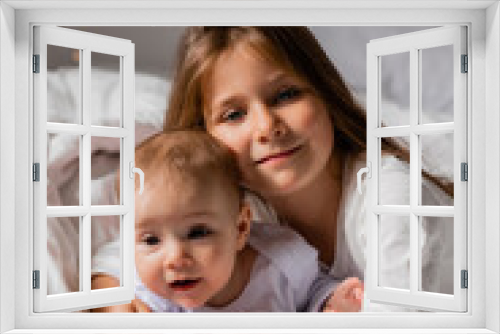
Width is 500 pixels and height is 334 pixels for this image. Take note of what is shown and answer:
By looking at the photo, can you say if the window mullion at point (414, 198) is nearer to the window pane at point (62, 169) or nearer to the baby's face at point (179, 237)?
the baby's face at point (179, 237)

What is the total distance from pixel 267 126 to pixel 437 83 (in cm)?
97

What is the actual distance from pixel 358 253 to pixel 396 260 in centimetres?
25

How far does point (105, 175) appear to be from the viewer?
10.7 ft

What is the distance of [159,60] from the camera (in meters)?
3.39

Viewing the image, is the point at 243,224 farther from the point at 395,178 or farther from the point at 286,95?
the point at 395,178

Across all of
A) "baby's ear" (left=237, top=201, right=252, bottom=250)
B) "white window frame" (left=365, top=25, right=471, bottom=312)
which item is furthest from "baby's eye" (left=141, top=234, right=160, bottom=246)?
"white window frame" (left=365, top=25, right=471, bottom=312)

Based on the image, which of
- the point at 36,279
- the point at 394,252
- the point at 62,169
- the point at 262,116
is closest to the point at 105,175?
the point at 62,169

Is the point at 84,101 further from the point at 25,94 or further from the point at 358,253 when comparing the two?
the point at 358,253

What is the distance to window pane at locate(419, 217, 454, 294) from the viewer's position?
306cm

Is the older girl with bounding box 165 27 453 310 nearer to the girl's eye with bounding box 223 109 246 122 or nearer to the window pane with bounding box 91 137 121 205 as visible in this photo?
the girl's eye with bounding box 223 109 246 122

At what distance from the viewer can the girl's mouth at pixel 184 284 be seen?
3.16 meters

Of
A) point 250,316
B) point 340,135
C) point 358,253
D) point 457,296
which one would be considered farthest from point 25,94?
point 457,296

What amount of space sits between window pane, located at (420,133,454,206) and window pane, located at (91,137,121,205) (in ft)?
5.58

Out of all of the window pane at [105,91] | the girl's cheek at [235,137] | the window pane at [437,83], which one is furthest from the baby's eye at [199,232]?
the window pane at [437,83]
